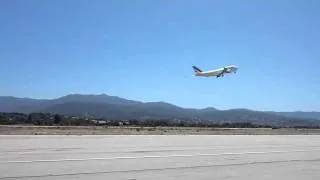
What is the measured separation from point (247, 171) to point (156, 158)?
4410mm

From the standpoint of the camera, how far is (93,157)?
18469 mm

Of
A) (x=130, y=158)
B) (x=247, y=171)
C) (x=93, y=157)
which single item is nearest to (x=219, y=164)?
(x=247, y=171)

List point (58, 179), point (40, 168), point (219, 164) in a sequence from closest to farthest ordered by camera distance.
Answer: point (58, 179) → point (40, 168) → point (219, 164)

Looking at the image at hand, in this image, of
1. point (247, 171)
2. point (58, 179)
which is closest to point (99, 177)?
point (58, 179)

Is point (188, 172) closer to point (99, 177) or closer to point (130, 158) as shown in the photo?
point (99, 177)

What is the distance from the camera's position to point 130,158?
18578 millimetres

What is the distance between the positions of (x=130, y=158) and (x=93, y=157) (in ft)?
4.14

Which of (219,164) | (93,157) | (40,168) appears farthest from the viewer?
(93,157)

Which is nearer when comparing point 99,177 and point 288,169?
point 99,177

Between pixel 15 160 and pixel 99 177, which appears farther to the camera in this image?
pixel 15 160

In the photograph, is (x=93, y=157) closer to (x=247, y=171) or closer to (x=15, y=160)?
(x=15, y=160)

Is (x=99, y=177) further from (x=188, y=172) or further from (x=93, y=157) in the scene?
(x=93, y=157)

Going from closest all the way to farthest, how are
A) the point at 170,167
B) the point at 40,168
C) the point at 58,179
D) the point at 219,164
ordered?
1. the point at 58,179
2. the point at 40,168
3. the point at 170,167
4. the point at 219,164

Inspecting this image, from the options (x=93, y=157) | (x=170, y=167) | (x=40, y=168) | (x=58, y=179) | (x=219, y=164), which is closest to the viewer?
(x=58, y=179)
